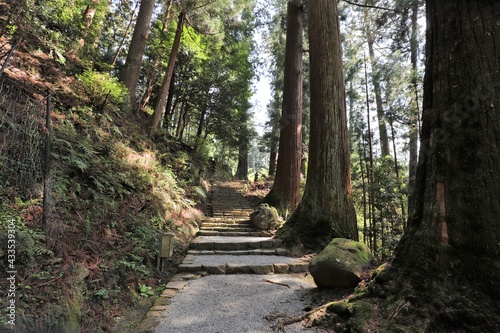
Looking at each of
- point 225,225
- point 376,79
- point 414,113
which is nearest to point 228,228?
point 225,225

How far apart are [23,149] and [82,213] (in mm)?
1236

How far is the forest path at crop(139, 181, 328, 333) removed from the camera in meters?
2.71

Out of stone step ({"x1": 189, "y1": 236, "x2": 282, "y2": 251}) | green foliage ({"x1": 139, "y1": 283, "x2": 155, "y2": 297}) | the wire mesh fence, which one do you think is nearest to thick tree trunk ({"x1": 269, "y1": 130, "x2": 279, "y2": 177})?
stone step ({"x1": 189, "y1": 236, "x2": 282, "y2": 251})

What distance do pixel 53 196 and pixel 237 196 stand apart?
9357 millimetres

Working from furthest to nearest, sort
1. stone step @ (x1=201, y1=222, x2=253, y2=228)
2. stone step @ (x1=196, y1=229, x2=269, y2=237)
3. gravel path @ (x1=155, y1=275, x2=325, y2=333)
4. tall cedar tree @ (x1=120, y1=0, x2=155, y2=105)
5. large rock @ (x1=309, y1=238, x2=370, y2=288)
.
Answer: tall cedar tree @ (x1=120, y1=0, x2=155, y2=105)
stone step @ (x1=201, y1=222, x2=253, y2=228)
stone step @ (x1=196, y1=229, x2=269, y2=237)
large rock @ (x1=309, y1=238, x2=370, y2=288)
gravel path @ (x1=155, y1=275, x2=325, y2=333)

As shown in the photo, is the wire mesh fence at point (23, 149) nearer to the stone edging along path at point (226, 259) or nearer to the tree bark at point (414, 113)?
the stone edging along path at point (226, 259)

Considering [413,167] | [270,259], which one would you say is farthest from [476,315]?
[413,167]

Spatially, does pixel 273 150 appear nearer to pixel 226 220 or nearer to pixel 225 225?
pixel 226 220

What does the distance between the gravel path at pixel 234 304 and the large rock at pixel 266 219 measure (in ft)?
11.2

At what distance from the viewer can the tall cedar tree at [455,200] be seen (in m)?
1.97

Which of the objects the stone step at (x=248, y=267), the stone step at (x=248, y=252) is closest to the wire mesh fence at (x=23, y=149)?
the stone step at (x=248, y=267)

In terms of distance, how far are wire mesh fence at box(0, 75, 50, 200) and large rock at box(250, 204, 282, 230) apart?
565 cm

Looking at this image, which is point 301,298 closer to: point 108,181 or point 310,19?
point 108,181

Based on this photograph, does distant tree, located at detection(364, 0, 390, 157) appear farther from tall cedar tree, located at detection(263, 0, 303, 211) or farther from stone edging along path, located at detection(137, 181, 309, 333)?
stone edging along path, located at detection(137, 181, 309, 333)
